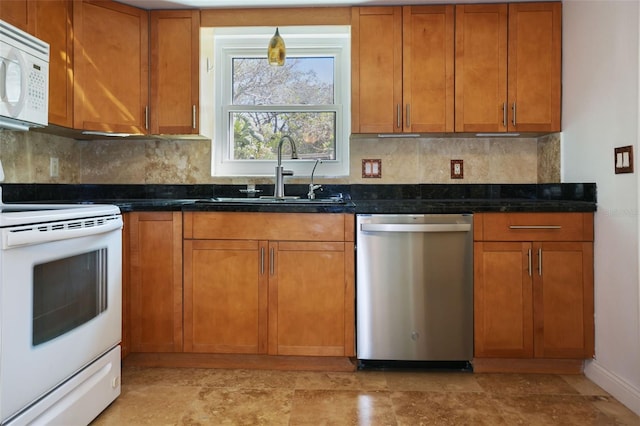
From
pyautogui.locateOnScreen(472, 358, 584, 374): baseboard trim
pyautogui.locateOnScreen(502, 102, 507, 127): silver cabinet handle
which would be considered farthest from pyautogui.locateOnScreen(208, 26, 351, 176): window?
pyautogui.locateOnScreen(472, 358, 584, 374): baseboard trim

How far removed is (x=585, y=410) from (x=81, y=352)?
207 cm

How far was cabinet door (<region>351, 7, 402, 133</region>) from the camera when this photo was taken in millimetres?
2531

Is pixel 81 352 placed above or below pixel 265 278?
below

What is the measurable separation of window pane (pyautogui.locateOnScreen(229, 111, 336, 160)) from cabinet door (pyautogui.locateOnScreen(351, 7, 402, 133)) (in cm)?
48

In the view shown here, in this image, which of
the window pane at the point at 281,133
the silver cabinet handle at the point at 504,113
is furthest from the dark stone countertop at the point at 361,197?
the silver cabinet handle at the point at 504,113

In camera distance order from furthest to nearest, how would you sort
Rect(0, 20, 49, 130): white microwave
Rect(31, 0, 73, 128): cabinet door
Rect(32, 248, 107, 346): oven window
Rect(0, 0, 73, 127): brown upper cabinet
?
1. Rect(31, 0, 73, 128): cabinet door
2. Rect(0, 0, 73, 127): brown upper cabinet
3. Rect(0, 20, 49, 130): white microwave
4. Rect(32, 248, 107, 346): oven window

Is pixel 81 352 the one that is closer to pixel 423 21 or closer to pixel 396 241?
pixel 396 241

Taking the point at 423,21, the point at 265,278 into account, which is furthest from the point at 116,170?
the point at 423,21

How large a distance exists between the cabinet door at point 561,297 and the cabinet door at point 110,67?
232 centimetres

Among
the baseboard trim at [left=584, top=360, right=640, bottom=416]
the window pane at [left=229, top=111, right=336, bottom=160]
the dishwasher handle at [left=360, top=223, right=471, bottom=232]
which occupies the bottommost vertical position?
the baseboard trim at [left=584, top=360, right=640, bottom=416]

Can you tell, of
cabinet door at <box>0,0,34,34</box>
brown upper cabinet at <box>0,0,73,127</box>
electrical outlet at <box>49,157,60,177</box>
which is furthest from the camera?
electrical outlet at <box>49,157,60,177</box>

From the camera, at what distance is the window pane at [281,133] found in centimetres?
298

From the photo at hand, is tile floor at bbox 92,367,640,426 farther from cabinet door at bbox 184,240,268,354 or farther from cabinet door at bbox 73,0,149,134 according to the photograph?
cabinet door at bbox 73,0,149,134

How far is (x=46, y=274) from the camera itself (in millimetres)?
1530
